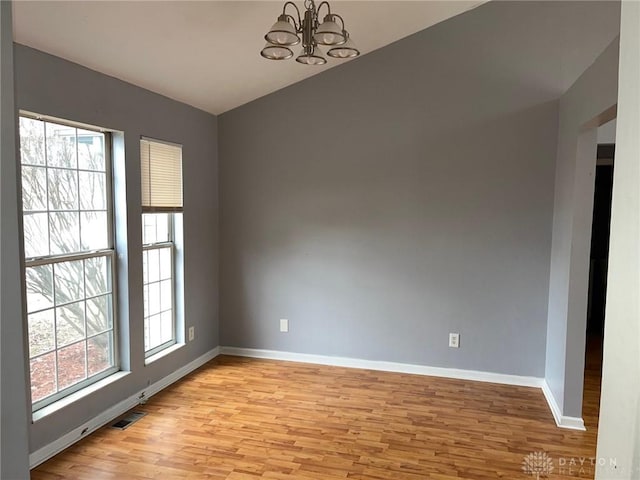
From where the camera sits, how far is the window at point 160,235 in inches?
140

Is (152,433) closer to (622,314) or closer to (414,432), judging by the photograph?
Result: (414,432)

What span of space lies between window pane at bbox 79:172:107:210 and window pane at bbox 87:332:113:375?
35.5 inches

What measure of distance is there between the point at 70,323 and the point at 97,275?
0.37 meters

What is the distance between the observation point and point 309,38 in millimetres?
2645

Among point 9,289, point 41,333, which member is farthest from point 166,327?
point 9,289

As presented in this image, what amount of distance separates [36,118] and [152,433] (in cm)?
205

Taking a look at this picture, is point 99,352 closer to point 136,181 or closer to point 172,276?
point 172,276

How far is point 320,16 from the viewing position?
326 centimetres

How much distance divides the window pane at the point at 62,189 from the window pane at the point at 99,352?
931 mm

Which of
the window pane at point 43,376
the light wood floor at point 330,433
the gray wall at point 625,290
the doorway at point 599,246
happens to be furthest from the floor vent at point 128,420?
the doorway at point 599,246

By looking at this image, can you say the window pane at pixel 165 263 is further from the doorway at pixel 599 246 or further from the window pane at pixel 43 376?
the doorway at pixel 599 246

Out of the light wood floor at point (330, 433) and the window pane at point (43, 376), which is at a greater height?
the window pane at point (43, 376)

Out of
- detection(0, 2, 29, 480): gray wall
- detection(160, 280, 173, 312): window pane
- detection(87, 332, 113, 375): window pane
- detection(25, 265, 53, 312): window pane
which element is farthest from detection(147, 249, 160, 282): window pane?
detection(0, 2, 29, 480): gray wall

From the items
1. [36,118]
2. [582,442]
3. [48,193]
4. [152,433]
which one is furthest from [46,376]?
[582,442]
